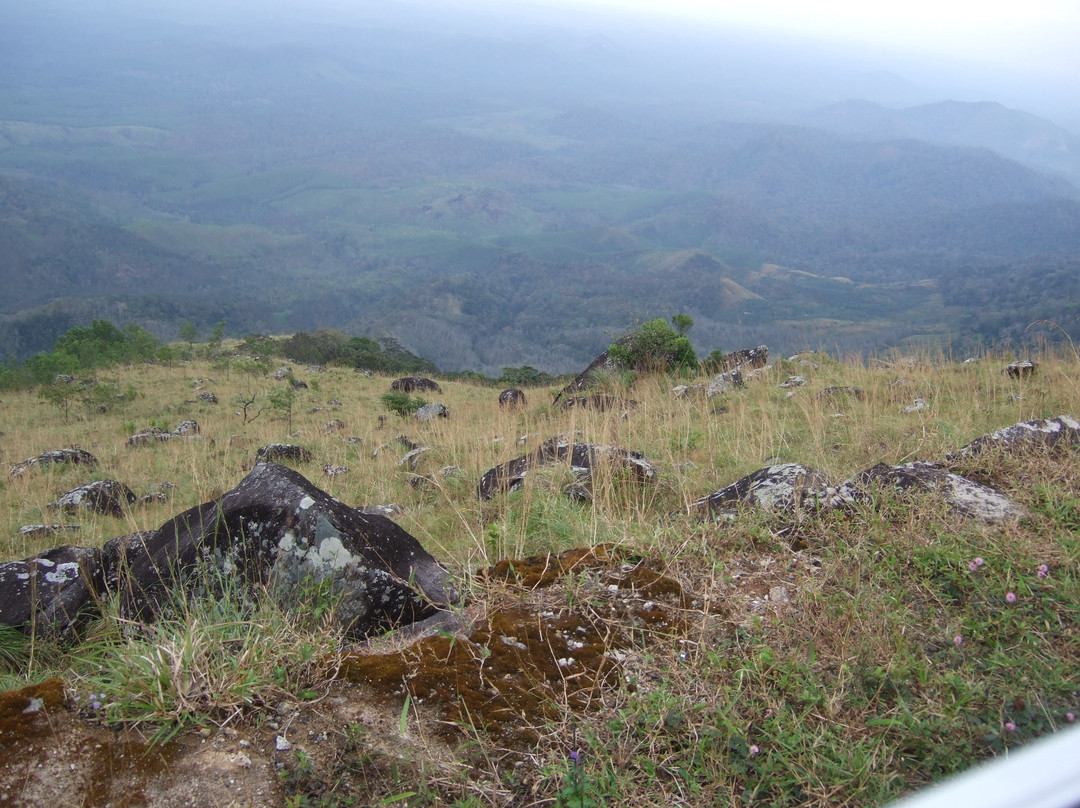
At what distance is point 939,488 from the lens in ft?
11.9

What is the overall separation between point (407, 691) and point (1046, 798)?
203 centimetres

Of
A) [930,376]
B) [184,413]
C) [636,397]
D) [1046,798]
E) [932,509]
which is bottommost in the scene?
[184,413]

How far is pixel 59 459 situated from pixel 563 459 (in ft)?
32.1

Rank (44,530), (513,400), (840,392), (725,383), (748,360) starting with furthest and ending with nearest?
1. (513,400)
2. (748,360)
3. (725,383)
4. (840,392)
5. (44,530)

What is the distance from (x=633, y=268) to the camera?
194 meters

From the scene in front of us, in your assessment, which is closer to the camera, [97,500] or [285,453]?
[97,500]

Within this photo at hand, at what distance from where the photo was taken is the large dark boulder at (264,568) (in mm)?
3207

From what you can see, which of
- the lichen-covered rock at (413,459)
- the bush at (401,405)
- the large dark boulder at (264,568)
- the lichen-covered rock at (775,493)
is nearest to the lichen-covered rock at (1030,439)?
the lichen-covered rock at (775,493)

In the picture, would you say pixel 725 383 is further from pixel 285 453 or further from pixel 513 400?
pixel 285 453

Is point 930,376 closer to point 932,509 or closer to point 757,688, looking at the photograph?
point 932,509

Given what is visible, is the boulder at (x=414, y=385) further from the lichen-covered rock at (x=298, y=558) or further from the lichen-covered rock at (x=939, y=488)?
the lichen-covered rock at (x=939, y=488)

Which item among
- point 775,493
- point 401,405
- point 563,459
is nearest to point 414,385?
point 401,405

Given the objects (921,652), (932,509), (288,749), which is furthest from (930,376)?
(288,749)

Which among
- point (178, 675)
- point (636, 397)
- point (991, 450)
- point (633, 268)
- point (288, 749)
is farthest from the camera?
point (633, 268)
